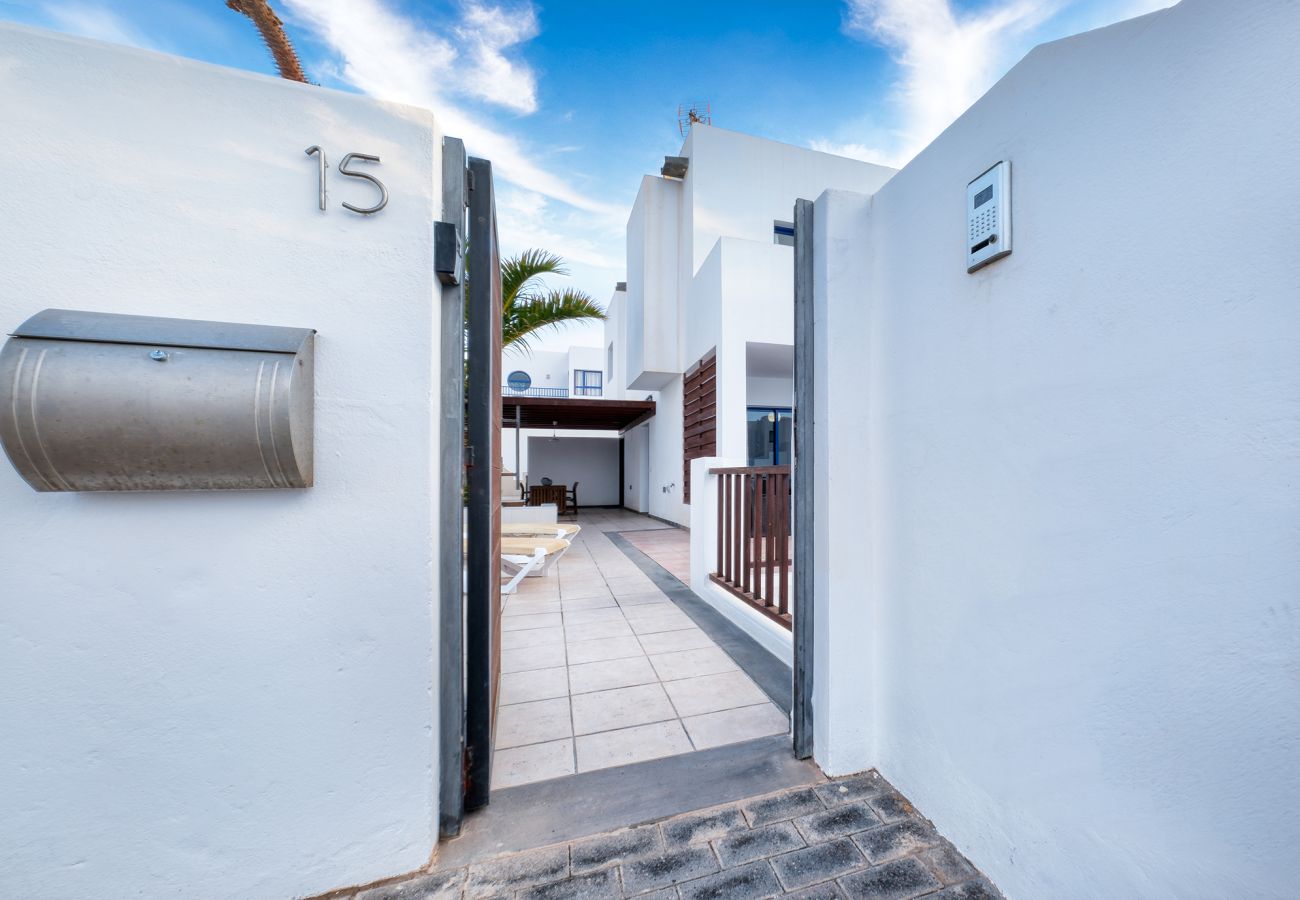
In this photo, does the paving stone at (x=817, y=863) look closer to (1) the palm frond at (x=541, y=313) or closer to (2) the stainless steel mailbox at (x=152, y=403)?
(2) the stainless steel mailbox at (x=152, y=403)

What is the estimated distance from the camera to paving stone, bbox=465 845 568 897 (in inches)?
52.6

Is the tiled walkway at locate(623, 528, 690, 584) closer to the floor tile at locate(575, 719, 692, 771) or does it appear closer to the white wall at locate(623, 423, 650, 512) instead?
the floor tile at locate(575, 719, 692, 771)

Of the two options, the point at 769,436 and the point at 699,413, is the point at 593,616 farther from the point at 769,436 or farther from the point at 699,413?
the point at 769,436

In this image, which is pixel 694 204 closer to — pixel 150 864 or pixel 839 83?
pixel 839 83

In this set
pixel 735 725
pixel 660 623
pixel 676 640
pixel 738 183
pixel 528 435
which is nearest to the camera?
pixel 735 725

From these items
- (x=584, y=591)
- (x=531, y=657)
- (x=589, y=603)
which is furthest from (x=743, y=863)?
(x=584, y=591)

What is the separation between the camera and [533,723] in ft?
7.16

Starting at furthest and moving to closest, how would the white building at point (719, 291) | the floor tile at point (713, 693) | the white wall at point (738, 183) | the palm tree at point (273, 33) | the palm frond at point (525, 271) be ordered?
the white wall at point (738, 183) < the white building at point (719, 291) < the palm frond at point (525, 271) < the palm tree at point (273, 33) < the floor tile at point (713, 693)

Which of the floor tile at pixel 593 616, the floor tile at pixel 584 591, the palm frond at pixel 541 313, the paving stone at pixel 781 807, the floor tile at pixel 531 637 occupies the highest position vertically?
the palm frond at pixel 541 313

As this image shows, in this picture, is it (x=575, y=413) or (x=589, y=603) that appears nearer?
→ (x=589, y=603)

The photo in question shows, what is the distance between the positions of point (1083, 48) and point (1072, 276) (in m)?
0.55

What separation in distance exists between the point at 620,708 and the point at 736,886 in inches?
41.1

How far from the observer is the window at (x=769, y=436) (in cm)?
894

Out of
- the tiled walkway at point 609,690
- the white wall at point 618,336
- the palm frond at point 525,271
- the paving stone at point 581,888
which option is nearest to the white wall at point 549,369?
the white wall at point 618,336
